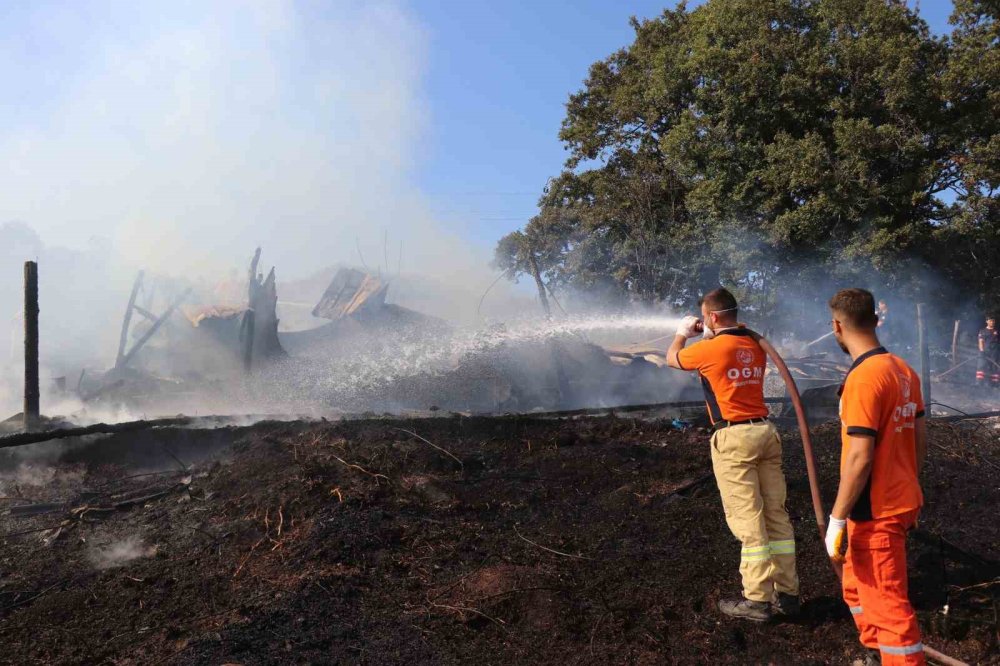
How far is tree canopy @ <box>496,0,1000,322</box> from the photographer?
15.9 meters

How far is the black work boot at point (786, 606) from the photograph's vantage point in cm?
418

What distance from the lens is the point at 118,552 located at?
606 cm

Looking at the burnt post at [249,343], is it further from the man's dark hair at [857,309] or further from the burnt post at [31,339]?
the man's dark hair at [857,309]

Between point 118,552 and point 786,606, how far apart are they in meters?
5.12

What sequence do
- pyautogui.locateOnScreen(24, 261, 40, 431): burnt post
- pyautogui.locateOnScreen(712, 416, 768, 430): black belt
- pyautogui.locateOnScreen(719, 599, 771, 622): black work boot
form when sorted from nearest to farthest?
pyautogui.locateOnScreen(719, 599, 771, 622): black work boot < pyautogui.locateOnScreen(712, 416, 768, 430): black belt < pyautogui.locateOnScreen(24, 261, 40, 431): burnt post

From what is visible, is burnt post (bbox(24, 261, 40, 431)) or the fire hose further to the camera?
burnt post (bbox(24, 261, 40, 431))

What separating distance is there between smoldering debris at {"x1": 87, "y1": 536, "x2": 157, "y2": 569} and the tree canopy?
14809 millimetres

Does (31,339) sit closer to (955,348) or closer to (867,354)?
(867,354)

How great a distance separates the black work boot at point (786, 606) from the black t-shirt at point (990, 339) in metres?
14.5

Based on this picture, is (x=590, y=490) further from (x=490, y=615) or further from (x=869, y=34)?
(x=869, y=34)

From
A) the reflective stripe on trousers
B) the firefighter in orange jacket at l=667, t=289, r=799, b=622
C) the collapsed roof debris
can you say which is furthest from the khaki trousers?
the collapsed roof debris

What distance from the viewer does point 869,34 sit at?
17.0m

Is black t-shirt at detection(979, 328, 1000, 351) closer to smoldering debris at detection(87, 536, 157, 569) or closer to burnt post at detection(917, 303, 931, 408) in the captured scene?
burnt post at detection(917, 303, 931, 408)

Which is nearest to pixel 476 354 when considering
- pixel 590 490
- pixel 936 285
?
pixel 590 490
